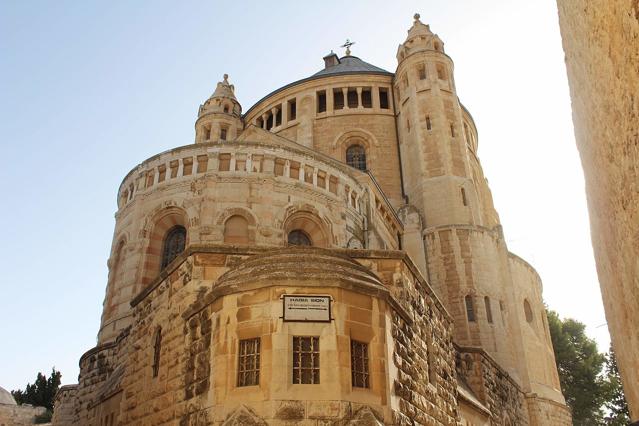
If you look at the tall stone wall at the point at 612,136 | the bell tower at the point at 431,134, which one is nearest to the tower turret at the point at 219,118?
the bell tower at the point at 431,134

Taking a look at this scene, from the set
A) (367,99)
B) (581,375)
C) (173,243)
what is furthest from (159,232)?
(581,375)

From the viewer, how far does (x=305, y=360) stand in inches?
320

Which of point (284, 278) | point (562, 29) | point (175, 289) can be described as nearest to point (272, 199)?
point (175, 289)

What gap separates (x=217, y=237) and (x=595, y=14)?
50.9ft

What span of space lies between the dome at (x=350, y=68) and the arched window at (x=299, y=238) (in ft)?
61.5

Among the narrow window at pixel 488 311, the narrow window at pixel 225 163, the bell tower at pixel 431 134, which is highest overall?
the bell tower at pixel 431 134

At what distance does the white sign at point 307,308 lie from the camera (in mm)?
8359

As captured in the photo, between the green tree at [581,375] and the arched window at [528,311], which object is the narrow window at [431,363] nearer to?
the arched window at [528,311]

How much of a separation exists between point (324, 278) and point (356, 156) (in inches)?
992

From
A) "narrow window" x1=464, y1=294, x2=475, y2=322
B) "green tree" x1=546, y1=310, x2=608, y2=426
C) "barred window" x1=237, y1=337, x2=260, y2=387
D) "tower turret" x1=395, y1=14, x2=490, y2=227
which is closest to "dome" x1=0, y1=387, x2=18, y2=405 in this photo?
"tower turret" x1=395, y1=14, x2=490, y2=227

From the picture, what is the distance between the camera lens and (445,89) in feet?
104

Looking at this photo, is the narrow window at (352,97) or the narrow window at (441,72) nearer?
the narrow window at (441,72)

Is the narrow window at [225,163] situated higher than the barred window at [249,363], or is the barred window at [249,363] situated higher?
the narrow window at [225,163]

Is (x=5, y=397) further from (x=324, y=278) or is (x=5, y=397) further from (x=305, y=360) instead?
(x=324, y=278)
